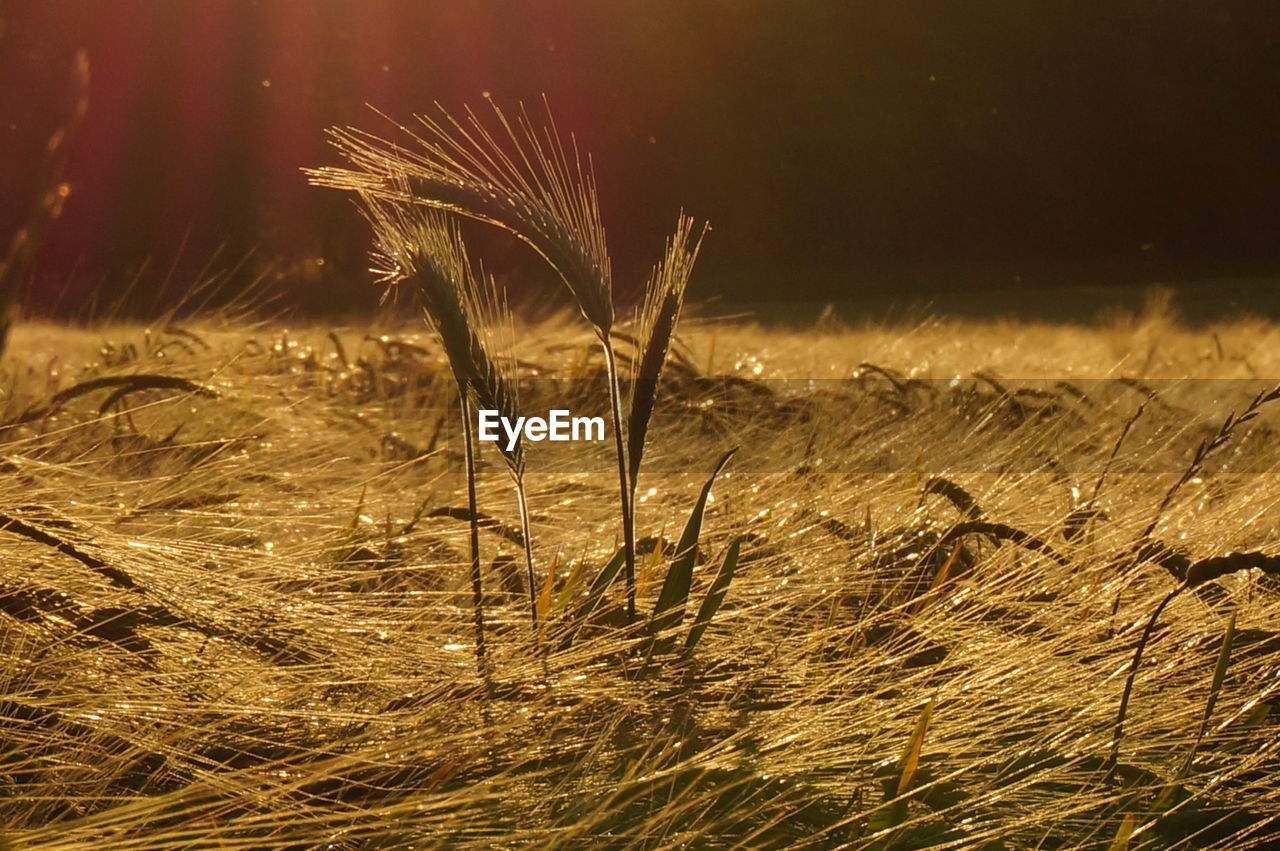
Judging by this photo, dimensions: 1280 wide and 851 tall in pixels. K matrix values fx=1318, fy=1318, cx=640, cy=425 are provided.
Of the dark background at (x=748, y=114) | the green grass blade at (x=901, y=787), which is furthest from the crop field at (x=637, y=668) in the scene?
the dark background at (x=748, y=114)

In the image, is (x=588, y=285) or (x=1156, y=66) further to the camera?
(x=1156, y=66)

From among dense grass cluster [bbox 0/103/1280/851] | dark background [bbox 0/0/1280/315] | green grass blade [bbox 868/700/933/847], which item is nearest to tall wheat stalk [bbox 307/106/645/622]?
dense grass cluster [bbox 0/103/1280/851]

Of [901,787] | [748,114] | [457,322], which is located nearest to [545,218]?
[457,322]

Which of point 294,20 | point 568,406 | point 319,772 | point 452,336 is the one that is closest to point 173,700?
→ point 319,772

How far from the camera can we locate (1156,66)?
37.2ft

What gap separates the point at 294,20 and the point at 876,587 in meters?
12.8

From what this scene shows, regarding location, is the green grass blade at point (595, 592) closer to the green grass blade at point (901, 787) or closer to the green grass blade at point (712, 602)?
the green grass blade at point (712, 602)

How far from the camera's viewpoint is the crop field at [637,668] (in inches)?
22.6

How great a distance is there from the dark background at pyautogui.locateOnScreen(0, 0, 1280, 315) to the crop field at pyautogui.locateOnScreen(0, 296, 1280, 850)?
1003 centimetres

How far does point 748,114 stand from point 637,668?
1221cm

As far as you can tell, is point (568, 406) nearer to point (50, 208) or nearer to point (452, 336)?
point (452, 336)

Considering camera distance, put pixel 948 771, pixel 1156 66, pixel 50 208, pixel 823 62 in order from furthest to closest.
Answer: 1. pixel 823 62
2. pixel 1156 66
3. pixel 948 771
4. pixel 50 208

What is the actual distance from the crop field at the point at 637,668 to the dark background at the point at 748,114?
32.9 feet

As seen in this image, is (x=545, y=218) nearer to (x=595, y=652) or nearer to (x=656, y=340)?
(x=656, y=340)
